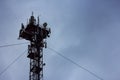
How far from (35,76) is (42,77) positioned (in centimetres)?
118

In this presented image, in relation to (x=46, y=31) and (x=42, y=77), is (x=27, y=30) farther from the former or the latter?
(x=42, y=77)

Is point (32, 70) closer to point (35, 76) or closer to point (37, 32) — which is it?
point (35, 76)

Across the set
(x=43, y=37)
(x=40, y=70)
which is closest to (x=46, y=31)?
(x=43, y=37)

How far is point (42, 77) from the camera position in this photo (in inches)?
3147

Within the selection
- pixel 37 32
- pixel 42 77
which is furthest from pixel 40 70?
pixel 37 32

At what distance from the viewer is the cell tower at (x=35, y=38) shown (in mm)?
81000

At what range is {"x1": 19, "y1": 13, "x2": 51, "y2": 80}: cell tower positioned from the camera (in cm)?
8100

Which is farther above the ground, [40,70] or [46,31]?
[46,31]

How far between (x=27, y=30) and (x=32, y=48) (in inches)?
126

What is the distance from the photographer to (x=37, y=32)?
81.8m

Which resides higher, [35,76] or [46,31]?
[46,31]

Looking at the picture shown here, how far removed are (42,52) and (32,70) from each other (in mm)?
3788

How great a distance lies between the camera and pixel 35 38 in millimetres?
82188

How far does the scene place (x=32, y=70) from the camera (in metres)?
80.4
